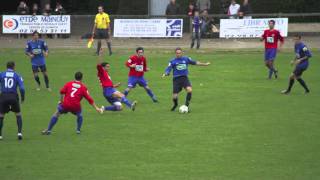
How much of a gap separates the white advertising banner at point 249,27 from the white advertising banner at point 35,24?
32.1 ft

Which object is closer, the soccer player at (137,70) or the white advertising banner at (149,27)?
the soccer player at (137,70)

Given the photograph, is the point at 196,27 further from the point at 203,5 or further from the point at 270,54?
the point at 270,54

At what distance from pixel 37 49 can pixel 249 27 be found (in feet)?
55.7

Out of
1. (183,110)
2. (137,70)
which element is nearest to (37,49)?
(137,70)

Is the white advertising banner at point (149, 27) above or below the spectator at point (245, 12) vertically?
below

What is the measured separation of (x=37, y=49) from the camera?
24828mm

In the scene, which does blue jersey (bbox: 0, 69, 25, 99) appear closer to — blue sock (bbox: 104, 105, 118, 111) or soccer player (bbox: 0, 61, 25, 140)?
soccer player (bbox: 0, 61, 25, 140)

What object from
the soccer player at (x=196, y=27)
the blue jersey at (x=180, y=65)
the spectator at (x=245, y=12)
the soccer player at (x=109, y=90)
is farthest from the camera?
the spectator at (x=245, y=12)

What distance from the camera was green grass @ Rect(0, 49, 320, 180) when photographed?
1384cm

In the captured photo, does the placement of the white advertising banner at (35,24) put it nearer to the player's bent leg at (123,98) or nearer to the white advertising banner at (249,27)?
the white advertising banner at (249,27)

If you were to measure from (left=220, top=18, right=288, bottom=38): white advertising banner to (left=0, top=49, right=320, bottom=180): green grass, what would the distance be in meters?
10.8

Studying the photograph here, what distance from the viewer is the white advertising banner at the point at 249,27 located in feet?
126

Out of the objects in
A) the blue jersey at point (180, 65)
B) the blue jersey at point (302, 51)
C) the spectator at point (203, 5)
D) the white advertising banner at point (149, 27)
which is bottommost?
the blue jersey at point (180, 65)

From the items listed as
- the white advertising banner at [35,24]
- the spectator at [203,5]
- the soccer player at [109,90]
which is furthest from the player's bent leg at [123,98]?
the spectator at [203,5]
